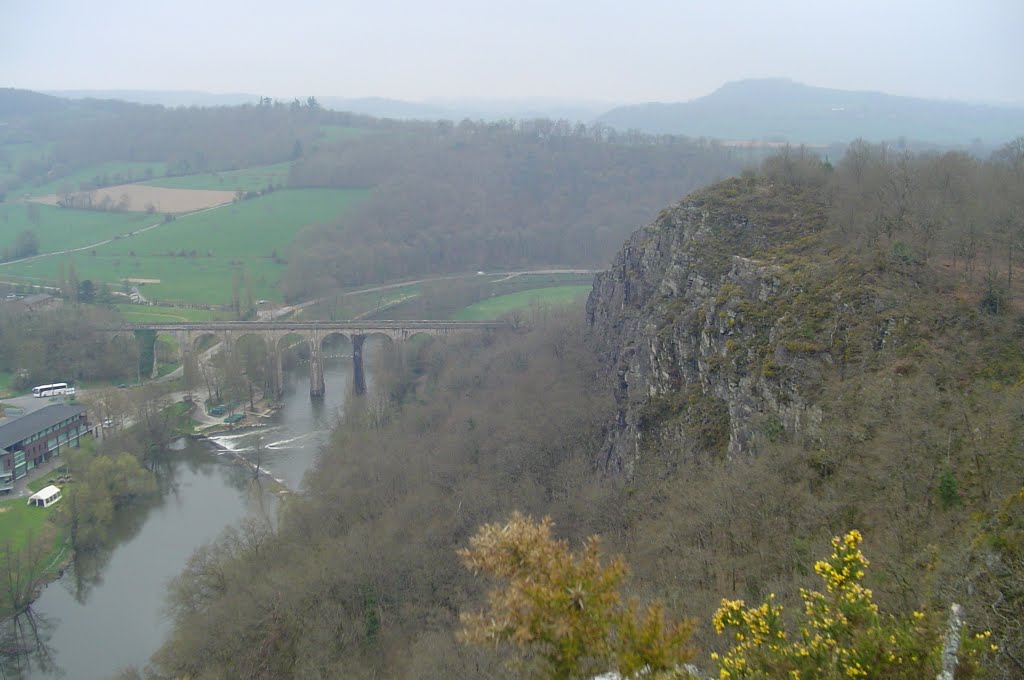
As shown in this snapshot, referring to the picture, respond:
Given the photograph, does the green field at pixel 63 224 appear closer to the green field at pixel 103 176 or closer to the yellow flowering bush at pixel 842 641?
the green field at pixel 103 176

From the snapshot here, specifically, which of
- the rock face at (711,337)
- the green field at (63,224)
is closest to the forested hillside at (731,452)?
the rock face at (711,337)

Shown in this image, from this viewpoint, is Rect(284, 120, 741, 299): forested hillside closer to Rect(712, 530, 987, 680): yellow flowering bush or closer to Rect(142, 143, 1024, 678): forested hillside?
Rect(142, 143, 1024, 678): forested hillside

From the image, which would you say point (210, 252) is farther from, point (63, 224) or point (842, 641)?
point (842, 641)

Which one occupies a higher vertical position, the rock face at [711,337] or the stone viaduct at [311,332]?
the rock face at [711,337]

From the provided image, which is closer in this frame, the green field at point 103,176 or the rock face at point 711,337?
the rock face at point 711,337

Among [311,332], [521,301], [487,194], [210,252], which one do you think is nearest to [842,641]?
[311,332]

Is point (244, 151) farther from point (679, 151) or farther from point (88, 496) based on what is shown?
point (88, 496)
